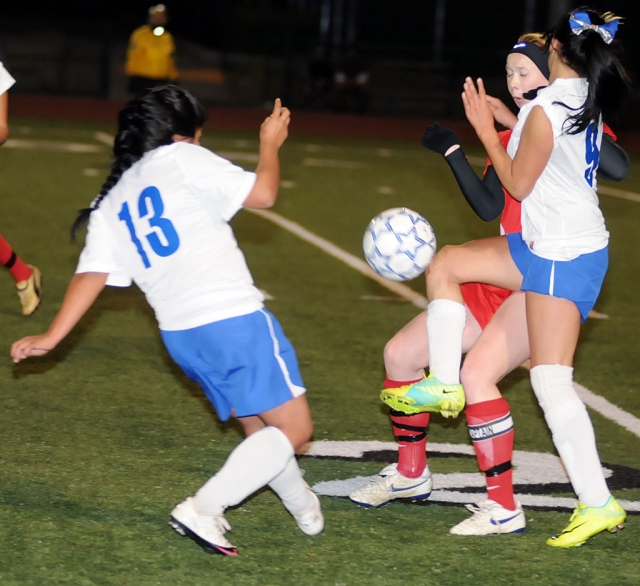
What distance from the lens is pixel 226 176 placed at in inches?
142

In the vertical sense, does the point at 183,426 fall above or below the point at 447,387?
below

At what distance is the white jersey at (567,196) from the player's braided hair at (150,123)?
112cm

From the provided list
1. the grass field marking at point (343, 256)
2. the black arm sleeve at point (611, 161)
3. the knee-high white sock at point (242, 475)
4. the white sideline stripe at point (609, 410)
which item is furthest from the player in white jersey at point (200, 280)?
the grass field marking at point (343, 256)

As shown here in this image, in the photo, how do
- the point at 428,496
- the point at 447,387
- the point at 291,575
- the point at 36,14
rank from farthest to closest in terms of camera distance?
the point at 36,14, the point at 428,496, the point at 447,387, the point at 291,575

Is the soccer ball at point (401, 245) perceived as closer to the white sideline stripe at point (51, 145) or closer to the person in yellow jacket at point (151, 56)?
the white sideline stripe at point (51, 145)

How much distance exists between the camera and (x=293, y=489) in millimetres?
3730

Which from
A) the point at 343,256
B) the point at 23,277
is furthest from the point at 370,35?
the point at 23,277

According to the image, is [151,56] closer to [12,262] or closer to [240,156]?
[240,156]

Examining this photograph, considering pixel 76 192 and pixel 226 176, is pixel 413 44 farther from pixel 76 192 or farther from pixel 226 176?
pixel 226 176

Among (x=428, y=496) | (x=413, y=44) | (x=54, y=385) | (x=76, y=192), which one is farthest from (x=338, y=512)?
(x=413, y=44)

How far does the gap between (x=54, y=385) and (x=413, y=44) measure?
28.4 metres

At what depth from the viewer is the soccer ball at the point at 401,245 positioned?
13.6 feet

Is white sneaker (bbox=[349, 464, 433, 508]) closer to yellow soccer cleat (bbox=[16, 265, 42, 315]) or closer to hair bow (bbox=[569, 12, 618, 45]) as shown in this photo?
hair bow (bbox=[569, 12, 618, 45])

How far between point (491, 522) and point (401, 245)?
1025 millimetres
